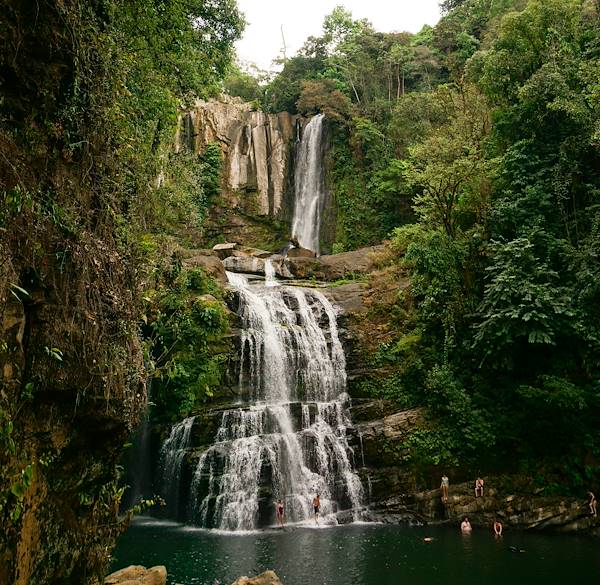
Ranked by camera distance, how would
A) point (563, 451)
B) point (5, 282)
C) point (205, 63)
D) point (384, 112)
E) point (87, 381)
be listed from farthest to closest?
point (384, 112), point (563, 451), point (205, 63), point (87, 381), point (5, 282)

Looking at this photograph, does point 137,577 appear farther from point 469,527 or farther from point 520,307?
point 520,307

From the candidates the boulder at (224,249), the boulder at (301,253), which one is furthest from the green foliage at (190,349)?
the boulder at (301,253)

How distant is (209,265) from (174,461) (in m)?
9.01

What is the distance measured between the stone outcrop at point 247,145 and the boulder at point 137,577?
2598 centimetres

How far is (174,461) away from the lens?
684 inches

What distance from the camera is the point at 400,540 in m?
13.6

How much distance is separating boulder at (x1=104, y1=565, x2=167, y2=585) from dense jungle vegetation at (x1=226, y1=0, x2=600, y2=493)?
9.98m

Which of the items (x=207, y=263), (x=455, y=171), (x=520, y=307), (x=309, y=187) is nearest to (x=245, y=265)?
(x=207, y=263)

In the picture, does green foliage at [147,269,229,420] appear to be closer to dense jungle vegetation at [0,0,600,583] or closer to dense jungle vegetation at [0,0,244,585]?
dense jungle vegetation at [0,0,600,583]

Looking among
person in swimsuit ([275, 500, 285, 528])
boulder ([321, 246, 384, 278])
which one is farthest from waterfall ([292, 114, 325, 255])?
person in swimsuit ([275, 500, 285, 528])

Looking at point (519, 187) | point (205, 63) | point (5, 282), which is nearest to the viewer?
point (5, 282)

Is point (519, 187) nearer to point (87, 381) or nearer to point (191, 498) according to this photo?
point (191, 498)

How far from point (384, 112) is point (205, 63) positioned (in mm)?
24024

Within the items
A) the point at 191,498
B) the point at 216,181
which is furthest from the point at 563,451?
the point at 216,181
